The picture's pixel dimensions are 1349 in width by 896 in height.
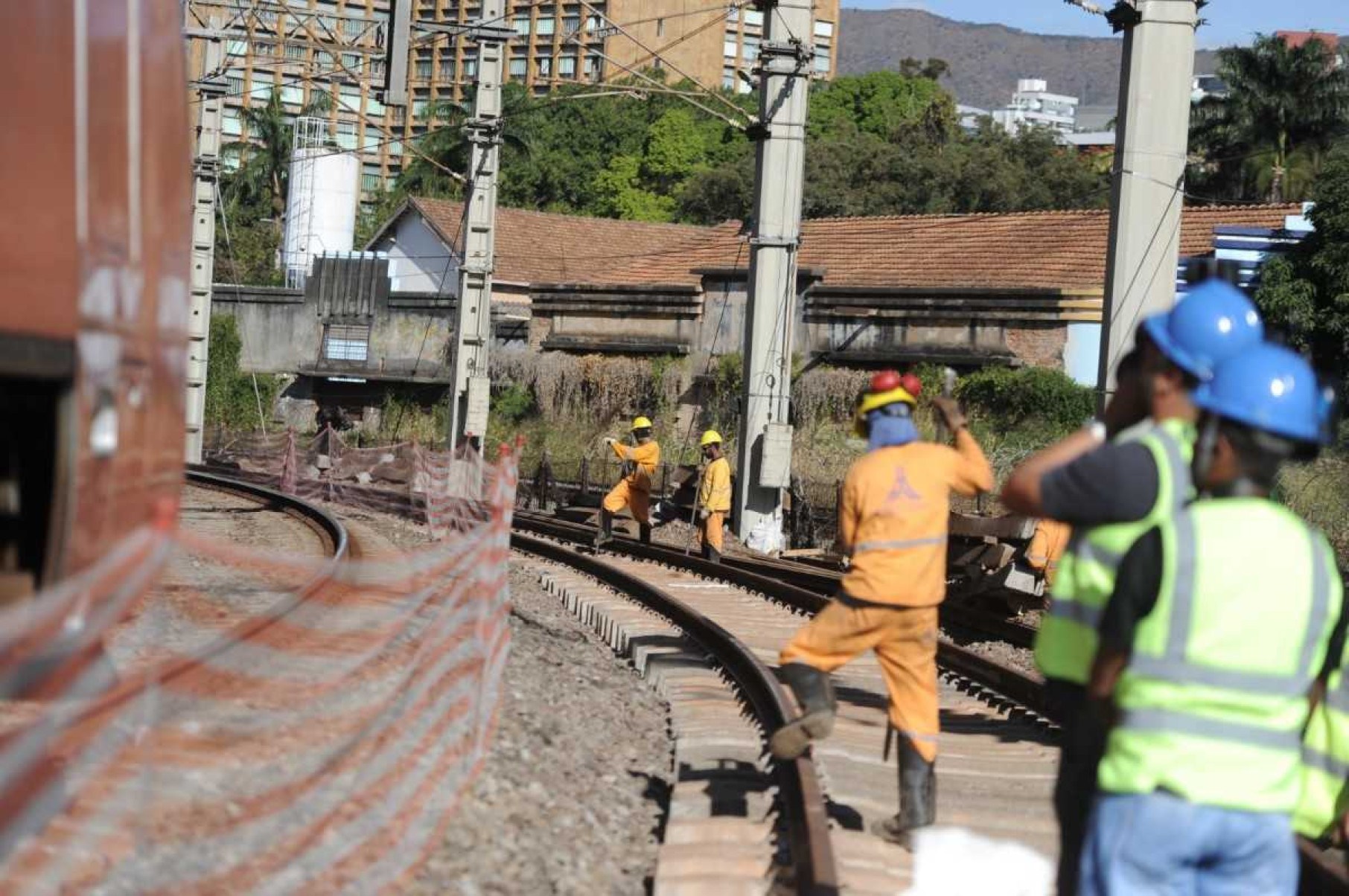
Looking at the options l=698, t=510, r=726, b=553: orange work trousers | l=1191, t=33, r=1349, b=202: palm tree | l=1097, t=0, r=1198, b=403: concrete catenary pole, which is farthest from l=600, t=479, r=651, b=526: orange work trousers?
l=1191, t=33, r=1349, b=202: palm tree

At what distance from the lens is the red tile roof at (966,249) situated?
42469 mm

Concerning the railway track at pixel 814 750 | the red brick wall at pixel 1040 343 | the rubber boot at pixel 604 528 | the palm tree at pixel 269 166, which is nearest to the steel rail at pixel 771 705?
the railway track at pixel 814 750

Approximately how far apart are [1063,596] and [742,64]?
505 feet

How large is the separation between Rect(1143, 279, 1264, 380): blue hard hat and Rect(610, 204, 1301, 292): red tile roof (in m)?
35.4

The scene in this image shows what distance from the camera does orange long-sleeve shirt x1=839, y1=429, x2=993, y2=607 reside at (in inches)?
287

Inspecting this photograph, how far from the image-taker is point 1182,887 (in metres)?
4.11

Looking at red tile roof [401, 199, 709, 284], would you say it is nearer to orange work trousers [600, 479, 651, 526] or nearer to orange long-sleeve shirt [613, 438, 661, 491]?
orange work trousers [600, 479, 651, 526]

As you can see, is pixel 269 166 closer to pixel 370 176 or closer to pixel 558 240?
pixel 558 240

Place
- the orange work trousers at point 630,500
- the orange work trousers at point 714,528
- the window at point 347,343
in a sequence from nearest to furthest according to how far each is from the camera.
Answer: the orange work trousers at point 714,528
the orange work trousers at point 630,500
the window at point 347,343

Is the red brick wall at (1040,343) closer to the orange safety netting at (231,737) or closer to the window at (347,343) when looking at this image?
the window at (347,343)

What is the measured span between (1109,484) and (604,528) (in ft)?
62.9

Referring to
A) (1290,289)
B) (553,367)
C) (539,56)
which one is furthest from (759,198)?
(539,56)

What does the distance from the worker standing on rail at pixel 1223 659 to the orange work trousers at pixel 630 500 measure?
1850 cm

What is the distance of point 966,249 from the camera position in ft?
152
